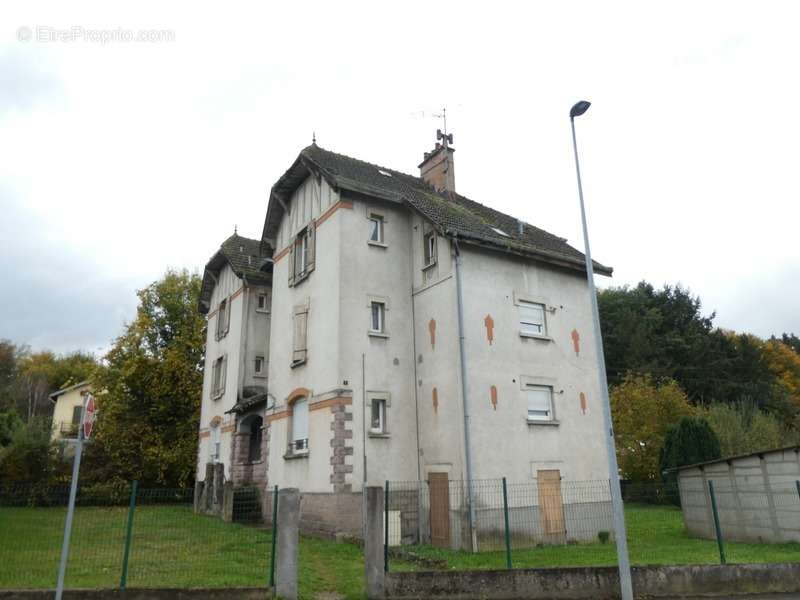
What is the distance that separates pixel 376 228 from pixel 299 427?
7179 millimetres

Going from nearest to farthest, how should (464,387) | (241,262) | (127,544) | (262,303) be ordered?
(127,544)
(464,387)
(262,303)
(241,262)

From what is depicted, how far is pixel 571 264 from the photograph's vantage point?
21.5 meters

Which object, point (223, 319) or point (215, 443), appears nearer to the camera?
point (215, 443)

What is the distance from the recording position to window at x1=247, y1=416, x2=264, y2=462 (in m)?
25.9

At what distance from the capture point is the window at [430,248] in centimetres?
1981

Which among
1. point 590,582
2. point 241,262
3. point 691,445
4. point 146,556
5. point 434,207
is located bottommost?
point 590,582

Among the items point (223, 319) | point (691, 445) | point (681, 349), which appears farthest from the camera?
point (681, 349)

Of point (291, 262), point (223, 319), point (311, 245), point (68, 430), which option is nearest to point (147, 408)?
point (223, 319)

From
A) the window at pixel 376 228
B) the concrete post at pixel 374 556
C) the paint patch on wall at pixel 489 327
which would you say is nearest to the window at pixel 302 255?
the window at pixel 376 228

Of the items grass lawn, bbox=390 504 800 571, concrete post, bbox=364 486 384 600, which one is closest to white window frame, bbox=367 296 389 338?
grass lawn, bbox=390 504 800 571

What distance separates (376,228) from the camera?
20891 mm

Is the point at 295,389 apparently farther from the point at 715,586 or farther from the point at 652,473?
the point at 652,473

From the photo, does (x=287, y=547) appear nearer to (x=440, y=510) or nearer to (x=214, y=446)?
(x=440, y=510)

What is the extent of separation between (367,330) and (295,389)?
3571mm
